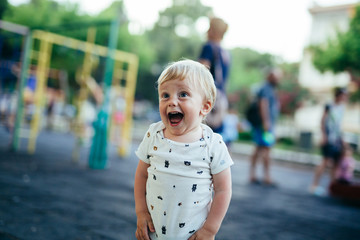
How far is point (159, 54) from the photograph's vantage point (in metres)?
37.9

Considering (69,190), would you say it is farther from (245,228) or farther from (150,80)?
(150,80)

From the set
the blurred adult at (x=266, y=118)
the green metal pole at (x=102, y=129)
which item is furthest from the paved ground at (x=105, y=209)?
the blurred adult at (x=266, y=118)

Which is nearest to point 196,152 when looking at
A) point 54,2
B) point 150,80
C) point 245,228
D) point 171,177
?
point 171,177

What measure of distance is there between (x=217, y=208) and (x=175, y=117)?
422 millimetres

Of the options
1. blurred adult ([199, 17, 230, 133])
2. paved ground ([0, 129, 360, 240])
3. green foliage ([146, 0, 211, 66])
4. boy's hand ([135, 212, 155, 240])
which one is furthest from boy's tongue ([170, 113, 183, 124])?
green foliage ([146, 0, 211, 66])

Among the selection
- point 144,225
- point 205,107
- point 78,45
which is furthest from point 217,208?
point 78,45

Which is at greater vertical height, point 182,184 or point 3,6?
point 3,6

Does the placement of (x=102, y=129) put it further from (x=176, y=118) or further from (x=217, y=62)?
(x=176, y=118)

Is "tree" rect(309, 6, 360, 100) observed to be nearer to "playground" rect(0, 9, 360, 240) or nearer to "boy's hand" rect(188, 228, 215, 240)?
"playground" rect(0, 9, 360, 240)

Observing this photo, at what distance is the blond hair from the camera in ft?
4.83

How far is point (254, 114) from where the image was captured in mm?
5977

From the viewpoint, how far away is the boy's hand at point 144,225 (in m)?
1.50

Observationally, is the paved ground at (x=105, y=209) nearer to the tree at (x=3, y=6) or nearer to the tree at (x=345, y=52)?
the tree at (x=3, y=6)

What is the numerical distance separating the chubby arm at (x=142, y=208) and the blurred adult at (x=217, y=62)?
1.93 metres
